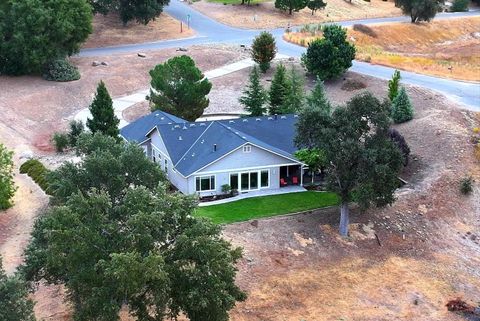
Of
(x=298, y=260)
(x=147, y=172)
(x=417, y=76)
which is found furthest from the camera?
(x=417, y=76)

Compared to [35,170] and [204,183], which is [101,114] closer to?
[35,170]

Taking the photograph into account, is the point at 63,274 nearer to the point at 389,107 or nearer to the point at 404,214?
the point at 389,107

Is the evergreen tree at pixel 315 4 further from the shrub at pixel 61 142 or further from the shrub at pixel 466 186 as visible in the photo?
the shrub at pixel 466 186

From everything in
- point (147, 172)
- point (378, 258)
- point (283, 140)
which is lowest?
point (378, 258)

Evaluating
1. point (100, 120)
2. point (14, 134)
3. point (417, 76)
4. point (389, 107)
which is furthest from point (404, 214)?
point (14, 134)

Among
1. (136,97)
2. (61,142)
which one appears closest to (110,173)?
(61,142)

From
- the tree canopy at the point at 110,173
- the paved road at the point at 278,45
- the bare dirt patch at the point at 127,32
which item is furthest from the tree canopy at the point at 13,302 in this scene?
the bare dirt patch at the point at 127,32

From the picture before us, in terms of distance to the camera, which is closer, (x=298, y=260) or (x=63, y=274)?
(x=63, y=274)
